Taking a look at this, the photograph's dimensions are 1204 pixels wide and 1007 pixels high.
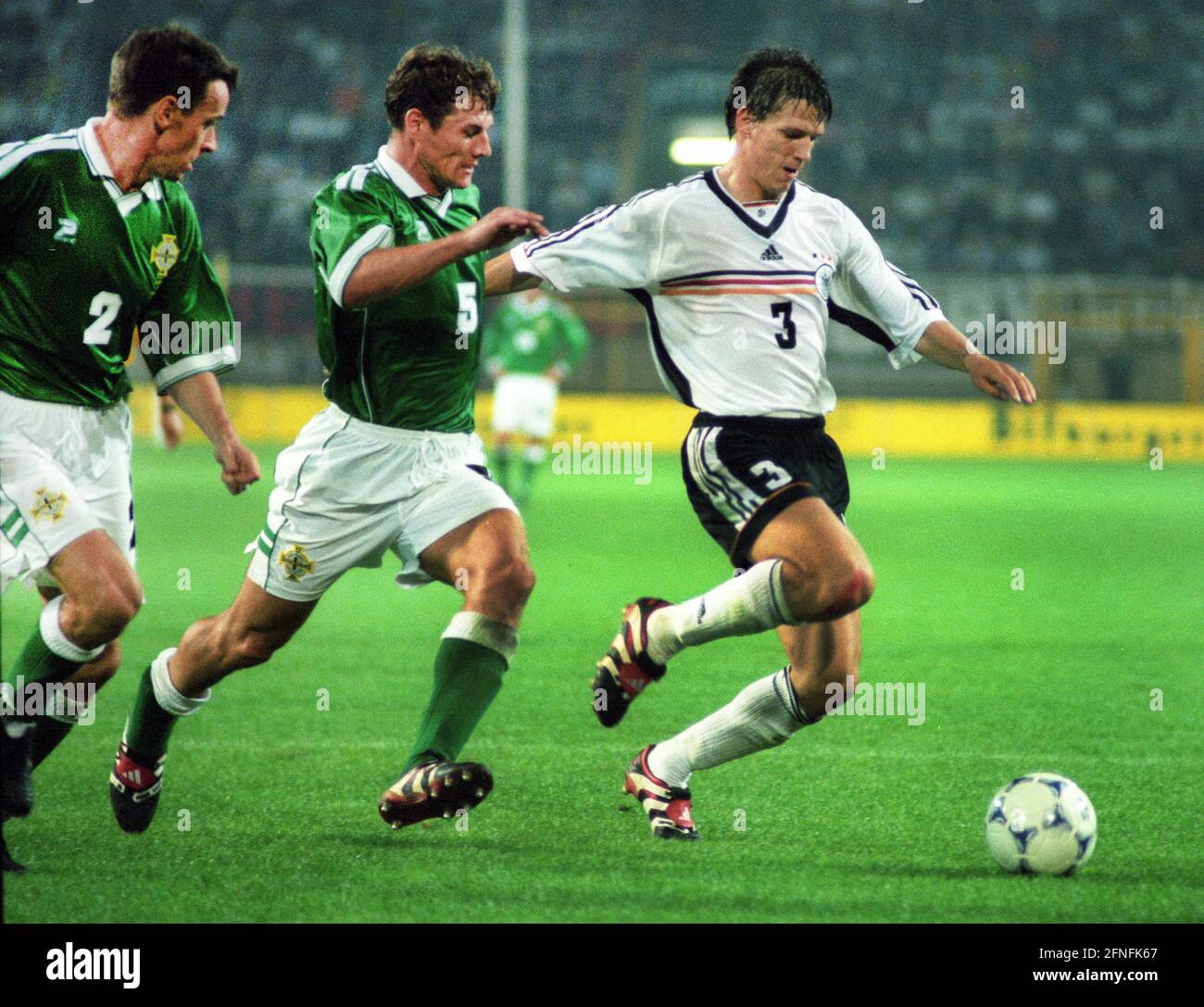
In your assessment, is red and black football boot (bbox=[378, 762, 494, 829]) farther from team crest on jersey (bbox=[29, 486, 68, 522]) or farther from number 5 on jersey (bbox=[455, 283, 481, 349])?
number 5 on jersey (bbox=[455, 283, 481, 349])

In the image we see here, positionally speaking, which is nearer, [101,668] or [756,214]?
[756,214]

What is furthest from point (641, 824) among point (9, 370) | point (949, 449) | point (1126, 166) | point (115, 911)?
point (1126, 166)

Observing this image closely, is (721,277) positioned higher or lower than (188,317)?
higher

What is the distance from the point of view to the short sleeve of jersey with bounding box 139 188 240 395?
4723 mm

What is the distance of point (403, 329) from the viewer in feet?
15.3

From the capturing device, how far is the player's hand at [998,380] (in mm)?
4699

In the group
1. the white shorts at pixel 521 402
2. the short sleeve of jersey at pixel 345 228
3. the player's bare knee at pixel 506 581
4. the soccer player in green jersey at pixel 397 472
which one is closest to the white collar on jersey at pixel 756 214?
the soccer player in green jersey at pixel 397 472

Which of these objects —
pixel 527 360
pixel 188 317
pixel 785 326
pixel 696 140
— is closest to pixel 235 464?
pixel 188 317

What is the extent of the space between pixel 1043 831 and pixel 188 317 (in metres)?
2.72

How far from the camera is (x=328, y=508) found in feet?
15.3

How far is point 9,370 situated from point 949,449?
20997 mm

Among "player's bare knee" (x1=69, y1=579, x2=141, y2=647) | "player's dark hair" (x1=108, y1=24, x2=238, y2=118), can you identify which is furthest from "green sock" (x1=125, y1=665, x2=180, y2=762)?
"player's dark hair" (x1=108, y1=24, x2=238, y2=118)

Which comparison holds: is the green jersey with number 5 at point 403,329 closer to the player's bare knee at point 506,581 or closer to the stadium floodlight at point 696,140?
Answer: the player's bare knee at point 506,581

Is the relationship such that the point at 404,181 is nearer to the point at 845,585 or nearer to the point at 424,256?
the point at 424,256
